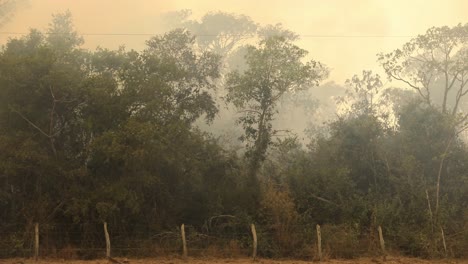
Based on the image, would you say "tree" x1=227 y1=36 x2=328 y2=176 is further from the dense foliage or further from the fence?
the fence

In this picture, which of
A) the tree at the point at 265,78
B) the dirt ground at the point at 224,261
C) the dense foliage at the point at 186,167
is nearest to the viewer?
the dirt ground at the point at 224,261

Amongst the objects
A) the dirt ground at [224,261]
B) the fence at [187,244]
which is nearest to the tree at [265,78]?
the fence at [187,244]

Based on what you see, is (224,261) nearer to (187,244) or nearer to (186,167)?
(187,244)

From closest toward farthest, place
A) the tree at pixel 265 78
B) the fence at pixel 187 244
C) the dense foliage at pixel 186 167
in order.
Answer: the fence at pixel 187 244
the dense foliage at pixel 186 167
the tree at pixel 265 78

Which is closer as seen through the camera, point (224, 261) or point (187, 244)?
point (224, 261)

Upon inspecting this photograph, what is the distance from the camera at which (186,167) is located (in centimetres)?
1897

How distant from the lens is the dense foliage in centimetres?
1625

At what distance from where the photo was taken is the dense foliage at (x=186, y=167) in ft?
53.3

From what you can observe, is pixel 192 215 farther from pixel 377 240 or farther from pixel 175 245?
pixel 377 240

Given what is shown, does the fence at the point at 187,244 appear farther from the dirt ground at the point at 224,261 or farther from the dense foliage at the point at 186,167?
the dirt ground at the point at 224,261

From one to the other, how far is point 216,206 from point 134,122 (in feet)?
16.1

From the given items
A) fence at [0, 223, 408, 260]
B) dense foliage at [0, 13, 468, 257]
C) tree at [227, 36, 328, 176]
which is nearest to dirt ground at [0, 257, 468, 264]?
fence at [0, 223, 408, 260]

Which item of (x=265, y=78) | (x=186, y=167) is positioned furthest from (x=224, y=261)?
(x=265, y=78)

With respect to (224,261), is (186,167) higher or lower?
higher
